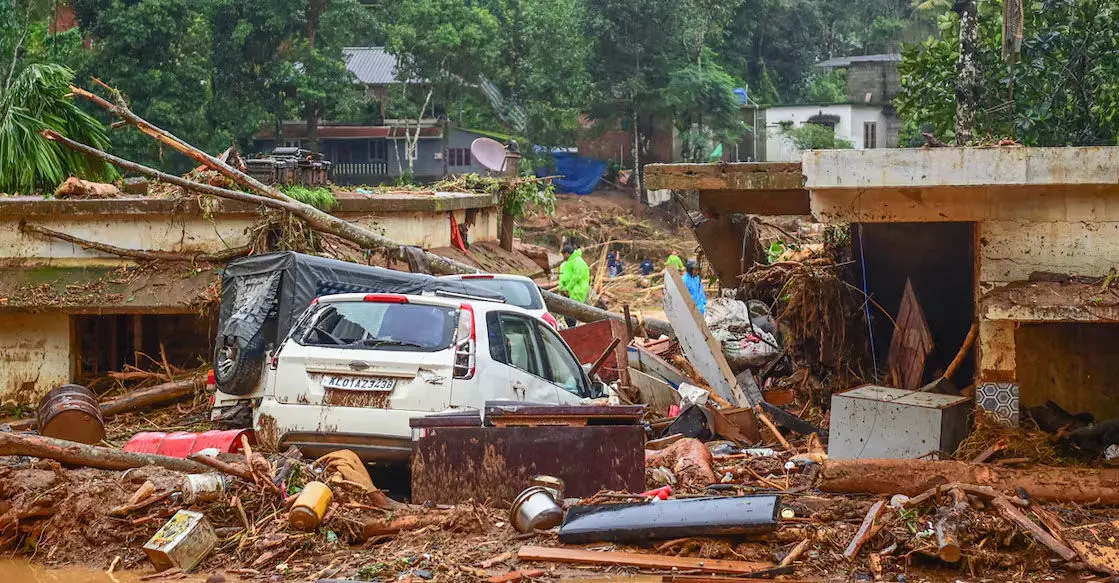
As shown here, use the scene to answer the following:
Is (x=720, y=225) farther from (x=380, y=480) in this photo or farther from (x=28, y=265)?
(x=28, y=265)

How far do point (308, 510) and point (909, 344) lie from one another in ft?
22.6

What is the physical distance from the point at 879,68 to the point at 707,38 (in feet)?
35.4

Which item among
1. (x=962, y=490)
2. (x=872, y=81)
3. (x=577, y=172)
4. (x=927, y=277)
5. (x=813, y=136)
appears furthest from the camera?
(x=872, y=81)

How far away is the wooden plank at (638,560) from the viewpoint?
657 cm

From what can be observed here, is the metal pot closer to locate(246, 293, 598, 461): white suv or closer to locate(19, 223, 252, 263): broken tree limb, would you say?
locate(246, 293, 598, 461): white suv

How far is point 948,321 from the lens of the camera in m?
12.3

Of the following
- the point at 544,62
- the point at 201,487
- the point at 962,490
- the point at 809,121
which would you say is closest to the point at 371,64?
the point at 544,62

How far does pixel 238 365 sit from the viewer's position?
1088 centimetres

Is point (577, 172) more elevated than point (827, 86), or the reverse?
point (827, 86)

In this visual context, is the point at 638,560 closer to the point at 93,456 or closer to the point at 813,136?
the point at 93,456

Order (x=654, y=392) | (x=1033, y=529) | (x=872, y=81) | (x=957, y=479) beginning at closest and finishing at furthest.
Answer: (x=1033, y=529)
(x=957, y=479)
(x=654, y=392)
(x=872, y=81)

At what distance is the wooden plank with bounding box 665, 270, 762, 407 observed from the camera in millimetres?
11984

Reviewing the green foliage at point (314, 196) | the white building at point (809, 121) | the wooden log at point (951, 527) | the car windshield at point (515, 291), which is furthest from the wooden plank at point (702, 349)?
the white building at point (809, 121)

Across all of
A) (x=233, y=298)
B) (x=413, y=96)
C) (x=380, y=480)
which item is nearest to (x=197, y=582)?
(x=380, y=480)
